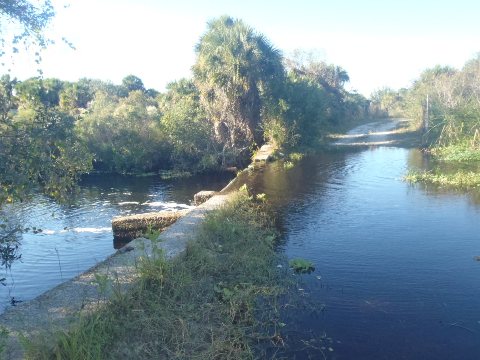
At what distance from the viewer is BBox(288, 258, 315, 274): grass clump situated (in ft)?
31.1

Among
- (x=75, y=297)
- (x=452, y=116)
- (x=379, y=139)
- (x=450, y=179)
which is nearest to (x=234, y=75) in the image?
(x=450, y=179)

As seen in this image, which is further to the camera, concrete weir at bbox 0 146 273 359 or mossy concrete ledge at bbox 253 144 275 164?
mossy concrete ledge at bbox 253 144 275 164

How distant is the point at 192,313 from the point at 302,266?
11.3 ft

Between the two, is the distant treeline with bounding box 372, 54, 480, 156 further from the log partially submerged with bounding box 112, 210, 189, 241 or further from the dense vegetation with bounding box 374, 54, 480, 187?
the log partially submerged with bounding box 112, 210, 189, 241

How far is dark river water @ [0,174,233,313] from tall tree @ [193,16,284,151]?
4499 millimetres

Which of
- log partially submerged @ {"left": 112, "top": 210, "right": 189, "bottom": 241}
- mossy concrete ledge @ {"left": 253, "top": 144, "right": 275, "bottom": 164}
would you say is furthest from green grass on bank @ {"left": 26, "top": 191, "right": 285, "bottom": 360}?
mossy concrete ledge @ {"left": 253, "top": 144, "right": 275, "bottom": 164}

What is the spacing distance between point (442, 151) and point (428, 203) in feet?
41.5

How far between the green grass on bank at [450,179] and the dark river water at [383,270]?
92 cm

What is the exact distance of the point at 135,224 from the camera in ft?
43.6

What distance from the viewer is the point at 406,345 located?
6.63 metres

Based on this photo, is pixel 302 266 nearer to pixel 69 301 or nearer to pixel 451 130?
pixel 69 301

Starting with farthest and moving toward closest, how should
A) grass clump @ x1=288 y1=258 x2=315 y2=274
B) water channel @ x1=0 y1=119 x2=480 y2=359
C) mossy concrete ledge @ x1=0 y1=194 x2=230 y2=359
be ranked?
grass clump @ x1=288 y1=258 x2=315 y2=274, water channel @ x1=0 y1=119 x2=480 y2=359, mossy concrete ledge @ x1=0 y1=194 x2=230 y2=359

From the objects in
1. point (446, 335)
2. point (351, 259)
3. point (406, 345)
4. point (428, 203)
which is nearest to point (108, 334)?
point (406, 345)

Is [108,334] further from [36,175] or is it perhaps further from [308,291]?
[308,291]
